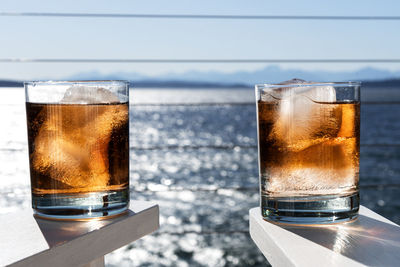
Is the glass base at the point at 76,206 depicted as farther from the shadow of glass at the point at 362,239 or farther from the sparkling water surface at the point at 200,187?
the sparkling water surface at the point at 200,187

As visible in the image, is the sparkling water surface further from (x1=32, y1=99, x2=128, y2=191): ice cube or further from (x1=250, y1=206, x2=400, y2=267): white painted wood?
(x1=250, y1=206, x2=400, y2=267): white painted wood

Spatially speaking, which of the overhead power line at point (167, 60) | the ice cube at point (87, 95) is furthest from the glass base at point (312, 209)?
the overhead power line at point (167, 60)

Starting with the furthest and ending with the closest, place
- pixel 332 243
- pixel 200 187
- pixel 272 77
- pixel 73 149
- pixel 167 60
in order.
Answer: pixel 200 187 → pixel 167 60 → pixel 272 77 → pixel 73 149 → pixel 332 243

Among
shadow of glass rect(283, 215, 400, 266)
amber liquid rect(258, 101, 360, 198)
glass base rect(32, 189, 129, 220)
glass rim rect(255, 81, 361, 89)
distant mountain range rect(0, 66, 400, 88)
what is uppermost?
distant mountain range rect(0, 66, 400, 88)

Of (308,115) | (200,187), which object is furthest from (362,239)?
(200,187)

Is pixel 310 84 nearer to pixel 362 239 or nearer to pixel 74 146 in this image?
pixel 362 239

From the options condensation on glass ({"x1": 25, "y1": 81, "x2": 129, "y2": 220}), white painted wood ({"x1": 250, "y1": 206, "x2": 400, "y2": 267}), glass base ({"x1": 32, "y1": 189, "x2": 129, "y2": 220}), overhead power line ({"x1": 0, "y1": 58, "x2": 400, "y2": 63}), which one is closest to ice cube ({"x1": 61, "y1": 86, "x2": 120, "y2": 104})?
condensation on glass ({"x1": 25, "y1": 81, "x2": 129, "y2": 220})
